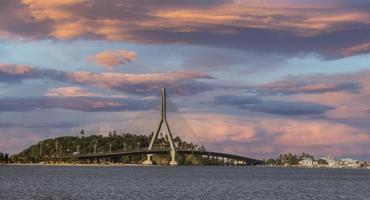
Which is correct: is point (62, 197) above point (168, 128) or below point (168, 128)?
below

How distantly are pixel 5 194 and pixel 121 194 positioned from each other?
1039 centimetres

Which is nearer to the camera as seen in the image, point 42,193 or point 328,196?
point 42,193

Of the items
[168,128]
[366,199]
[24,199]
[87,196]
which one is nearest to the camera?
[24,199]

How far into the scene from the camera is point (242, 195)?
71.0 m

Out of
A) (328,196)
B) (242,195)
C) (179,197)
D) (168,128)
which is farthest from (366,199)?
(168,128)

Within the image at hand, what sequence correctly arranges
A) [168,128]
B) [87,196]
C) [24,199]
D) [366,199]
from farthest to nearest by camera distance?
[168,128] → [366,199] → [87,196] → [24,199]

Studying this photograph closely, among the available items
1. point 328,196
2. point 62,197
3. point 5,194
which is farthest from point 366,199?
point 5,194

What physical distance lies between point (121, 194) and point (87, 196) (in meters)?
4.79

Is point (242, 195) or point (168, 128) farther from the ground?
point (168, 128)

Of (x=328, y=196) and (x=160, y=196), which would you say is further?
(x=328, y=196)

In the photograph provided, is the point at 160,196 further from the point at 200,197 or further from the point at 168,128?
the point at 168,128

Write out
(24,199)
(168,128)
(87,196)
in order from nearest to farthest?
(24,199) < (87,196) < (168,128)

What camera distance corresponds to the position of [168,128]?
611 feet

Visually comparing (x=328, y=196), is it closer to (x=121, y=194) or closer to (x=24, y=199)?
(x=121, y=194)
